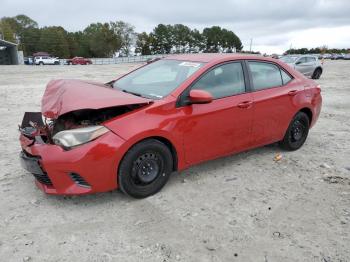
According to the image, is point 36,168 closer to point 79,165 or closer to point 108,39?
point 79,165

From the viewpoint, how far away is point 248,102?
187 inches

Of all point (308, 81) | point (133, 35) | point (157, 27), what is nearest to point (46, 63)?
point (133, 35)

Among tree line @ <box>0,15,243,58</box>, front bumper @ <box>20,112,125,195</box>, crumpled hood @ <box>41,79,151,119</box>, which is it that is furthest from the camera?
tree line @ <box>0,15,243,58</box>

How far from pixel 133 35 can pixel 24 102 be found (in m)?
81.4

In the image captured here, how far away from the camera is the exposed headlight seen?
362 centimetres

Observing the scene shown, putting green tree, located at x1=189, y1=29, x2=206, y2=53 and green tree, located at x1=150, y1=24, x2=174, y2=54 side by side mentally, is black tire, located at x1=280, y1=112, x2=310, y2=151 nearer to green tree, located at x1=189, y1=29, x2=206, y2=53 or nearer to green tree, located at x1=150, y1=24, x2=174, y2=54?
green tree, located at x1=150, y1=24, x2=174, y2=54

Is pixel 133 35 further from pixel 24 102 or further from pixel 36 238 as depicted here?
pixel 36 238

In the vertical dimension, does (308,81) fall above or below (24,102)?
above

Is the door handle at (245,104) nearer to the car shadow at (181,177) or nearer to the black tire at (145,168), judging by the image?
the car shadow at (181,177)

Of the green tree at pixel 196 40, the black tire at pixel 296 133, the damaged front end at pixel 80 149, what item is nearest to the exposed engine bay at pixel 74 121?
the damaged front end at pixel 80 149

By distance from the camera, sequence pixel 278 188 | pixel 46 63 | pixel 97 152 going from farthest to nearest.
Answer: pixel 46 63 → pixel 278 188 → pixel 97 152

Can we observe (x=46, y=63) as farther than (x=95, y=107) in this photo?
Yes

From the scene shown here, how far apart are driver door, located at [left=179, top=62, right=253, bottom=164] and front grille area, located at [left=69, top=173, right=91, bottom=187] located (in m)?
1.21

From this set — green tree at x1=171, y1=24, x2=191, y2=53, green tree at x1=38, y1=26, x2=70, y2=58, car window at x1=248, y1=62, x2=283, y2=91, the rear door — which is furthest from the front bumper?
green tree at x1=171, y1=24, x2=191, y2=53
